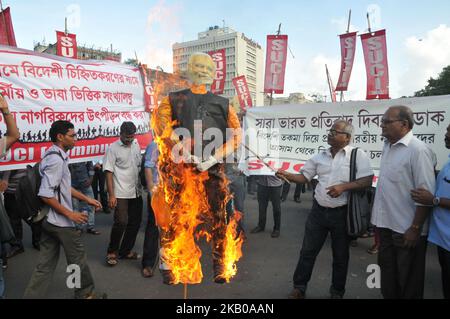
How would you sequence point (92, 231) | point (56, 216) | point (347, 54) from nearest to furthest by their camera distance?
point (56, 216) < point (92, 231) < point (347, 54)

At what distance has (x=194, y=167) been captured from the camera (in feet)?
8.41

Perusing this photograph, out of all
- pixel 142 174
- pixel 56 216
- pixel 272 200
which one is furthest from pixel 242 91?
pixel 56 216

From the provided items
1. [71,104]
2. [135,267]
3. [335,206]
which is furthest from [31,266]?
[335,206]

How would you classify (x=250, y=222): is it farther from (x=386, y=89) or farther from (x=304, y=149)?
(x=386, y=89)

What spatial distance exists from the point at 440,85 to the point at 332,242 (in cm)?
3579

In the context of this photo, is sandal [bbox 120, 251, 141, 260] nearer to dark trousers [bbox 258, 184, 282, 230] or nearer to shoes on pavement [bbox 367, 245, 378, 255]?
dark trousers [bbox 258, 184, 282, 230]

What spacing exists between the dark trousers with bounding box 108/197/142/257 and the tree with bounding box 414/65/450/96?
33553 mm

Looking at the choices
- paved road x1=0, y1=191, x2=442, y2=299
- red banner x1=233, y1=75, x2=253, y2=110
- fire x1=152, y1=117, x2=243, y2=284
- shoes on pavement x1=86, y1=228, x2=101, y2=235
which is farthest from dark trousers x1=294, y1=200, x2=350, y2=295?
red banner x1=233, y1=75, x2=253, y2=110

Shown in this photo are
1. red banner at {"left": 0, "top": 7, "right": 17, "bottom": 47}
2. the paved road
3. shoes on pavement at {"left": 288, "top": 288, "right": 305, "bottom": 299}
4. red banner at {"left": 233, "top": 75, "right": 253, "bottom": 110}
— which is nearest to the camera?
shoes on pavement at {"left": 288, "top": 288, "right": 305, "bottom": 299}

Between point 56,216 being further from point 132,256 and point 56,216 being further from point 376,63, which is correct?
point 376,63

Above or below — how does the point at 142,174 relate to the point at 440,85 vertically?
below

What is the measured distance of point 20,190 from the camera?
3.15 metres

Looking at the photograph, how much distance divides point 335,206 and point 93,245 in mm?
4300

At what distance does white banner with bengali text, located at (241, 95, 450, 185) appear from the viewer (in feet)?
18.1
